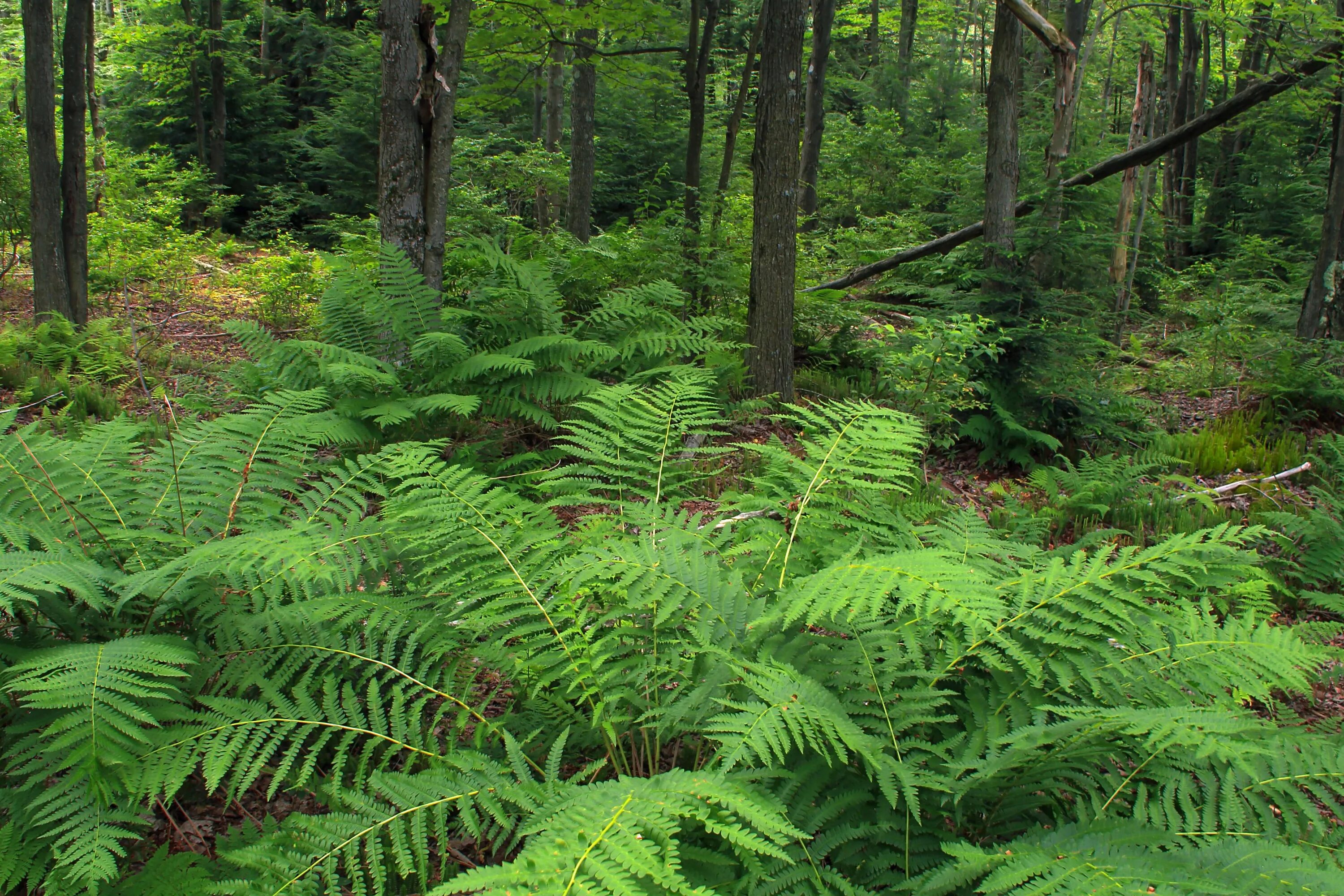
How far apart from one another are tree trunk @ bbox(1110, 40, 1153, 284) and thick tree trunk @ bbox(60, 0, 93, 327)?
11.8 m

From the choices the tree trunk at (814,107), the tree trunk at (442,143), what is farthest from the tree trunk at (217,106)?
the tree trunk at (442,143)

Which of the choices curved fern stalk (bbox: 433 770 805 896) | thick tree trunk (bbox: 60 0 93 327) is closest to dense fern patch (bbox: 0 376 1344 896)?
curved fern stalk (bbox: 433 770 805 896)

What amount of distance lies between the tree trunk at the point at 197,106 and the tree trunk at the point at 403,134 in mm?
11561

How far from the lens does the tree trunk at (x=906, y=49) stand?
19.5 meters

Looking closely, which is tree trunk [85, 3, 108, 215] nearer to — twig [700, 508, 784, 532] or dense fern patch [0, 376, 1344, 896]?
dense fern patch [0, 376, 1344, 896]

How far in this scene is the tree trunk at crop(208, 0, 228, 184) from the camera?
572 inches

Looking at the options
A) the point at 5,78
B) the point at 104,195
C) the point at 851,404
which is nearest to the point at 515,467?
the point at 851,404

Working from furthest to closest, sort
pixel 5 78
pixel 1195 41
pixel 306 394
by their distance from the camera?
1. pixel 5 78
2. pixel 1195 41
3. pixel 306 394

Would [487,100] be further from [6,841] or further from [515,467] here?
[6,841]

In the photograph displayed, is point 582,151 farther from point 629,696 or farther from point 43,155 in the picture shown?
point 629,696

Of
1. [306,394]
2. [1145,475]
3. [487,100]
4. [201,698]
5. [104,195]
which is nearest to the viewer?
[201,698]

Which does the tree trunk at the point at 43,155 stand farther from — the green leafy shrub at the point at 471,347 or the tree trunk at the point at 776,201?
the tree trunk at the point at 776,201

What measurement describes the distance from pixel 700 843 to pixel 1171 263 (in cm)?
1827

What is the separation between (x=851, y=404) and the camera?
3139 millimetres
